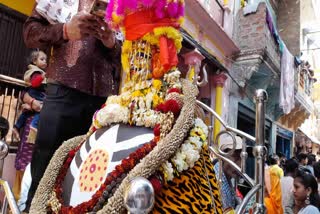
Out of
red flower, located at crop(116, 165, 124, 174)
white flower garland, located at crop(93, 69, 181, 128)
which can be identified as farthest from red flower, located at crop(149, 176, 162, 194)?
white flower garland, located at crop(93, 69, 181, 128)

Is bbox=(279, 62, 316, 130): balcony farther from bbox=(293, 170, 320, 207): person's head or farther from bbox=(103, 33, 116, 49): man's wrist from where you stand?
bbox=(103, 33, 116, 49): man's wrist

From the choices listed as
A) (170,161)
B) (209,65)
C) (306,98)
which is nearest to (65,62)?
(170,161)

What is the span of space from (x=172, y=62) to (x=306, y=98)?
13.5m

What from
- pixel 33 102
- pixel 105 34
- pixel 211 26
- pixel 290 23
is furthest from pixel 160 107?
pixel 290 23

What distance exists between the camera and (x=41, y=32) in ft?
5.68

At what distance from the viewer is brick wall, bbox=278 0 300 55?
476 inches

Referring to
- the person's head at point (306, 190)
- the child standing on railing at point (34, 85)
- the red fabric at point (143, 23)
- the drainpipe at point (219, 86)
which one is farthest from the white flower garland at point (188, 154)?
the drainpipe at point (219, 86)

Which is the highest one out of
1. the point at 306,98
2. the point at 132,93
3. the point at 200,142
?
the point at 306,98

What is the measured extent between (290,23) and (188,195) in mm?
12461

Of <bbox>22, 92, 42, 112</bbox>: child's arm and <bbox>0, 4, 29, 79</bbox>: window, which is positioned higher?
<bbox>0, 4, 29, 79</bbox>: window

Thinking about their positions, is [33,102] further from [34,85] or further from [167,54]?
[167,54]

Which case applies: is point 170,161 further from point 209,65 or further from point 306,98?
point 306,98

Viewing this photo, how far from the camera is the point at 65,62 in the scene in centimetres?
177

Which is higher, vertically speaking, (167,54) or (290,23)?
(290,23)
